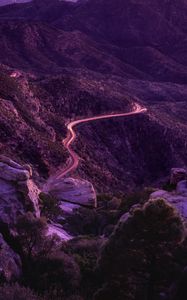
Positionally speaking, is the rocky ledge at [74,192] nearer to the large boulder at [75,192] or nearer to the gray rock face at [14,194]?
the large boulder at [75,192]

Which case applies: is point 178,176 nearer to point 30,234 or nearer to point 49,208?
point 49,208

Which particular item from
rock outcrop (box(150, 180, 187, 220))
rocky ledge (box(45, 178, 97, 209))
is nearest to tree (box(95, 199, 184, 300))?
rock outcrop (box(150, 180, 187, 220))

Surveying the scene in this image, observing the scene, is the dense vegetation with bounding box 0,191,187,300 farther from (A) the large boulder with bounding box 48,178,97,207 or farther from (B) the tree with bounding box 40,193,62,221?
(A) the large boulder with bounding box 48,178,97,207

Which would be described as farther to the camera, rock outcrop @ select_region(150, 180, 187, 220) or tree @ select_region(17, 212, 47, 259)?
rock outcrop @ select_region(150, 180, 187, 220)

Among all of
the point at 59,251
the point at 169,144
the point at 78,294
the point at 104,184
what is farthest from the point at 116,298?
the point at 169,144

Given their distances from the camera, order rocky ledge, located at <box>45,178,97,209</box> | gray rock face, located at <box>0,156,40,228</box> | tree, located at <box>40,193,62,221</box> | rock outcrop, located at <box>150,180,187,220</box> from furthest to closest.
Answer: rocky ledge, located at <box>45,178,97,209</box>
tree, located at <box>40,193,62,221</box>
rock outcrop, located at <box>150,180,187,220</box>
gray rock face, located at <box>0,156,40,228</box>

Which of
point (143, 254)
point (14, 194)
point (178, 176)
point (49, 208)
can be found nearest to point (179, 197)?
point (178, 176)

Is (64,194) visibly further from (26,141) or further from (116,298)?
(116,298)
